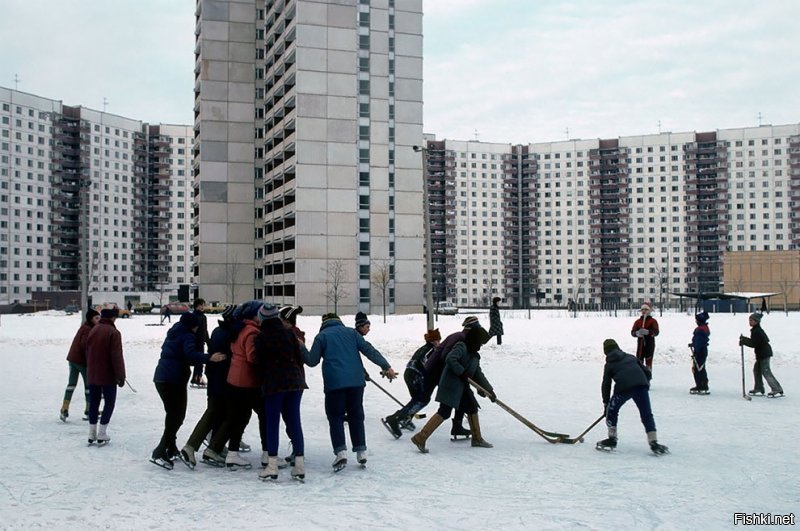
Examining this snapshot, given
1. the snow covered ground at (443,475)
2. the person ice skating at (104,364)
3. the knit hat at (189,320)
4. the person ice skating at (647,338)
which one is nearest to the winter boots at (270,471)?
the snow covered ground at (443,475)

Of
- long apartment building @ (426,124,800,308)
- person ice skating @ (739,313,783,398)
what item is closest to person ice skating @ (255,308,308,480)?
person ice skating @ (739,313,783,398)

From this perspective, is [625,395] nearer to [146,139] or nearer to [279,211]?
[279,211]

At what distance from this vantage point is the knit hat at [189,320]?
29.0 ft

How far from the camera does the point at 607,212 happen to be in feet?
520

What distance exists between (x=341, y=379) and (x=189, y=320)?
7.11 feet

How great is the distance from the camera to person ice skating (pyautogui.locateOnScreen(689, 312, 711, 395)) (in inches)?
613

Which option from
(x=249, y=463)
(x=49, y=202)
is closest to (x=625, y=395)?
(x=249, y=463)

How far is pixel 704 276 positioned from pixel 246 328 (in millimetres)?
153597

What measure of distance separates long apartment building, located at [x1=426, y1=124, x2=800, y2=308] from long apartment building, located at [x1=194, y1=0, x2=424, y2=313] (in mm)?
74320

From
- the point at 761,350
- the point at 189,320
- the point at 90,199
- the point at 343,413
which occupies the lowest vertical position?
the point at 343,413

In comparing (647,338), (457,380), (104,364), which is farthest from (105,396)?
(647,338)

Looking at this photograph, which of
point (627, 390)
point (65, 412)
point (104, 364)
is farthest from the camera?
point (65, 412)

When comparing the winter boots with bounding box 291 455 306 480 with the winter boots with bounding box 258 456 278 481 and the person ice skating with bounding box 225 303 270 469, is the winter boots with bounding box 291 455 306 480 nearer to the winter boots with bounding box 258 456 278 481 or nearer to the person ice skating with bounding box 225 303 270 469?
the winter boots with bounding box 258 456 278 481
